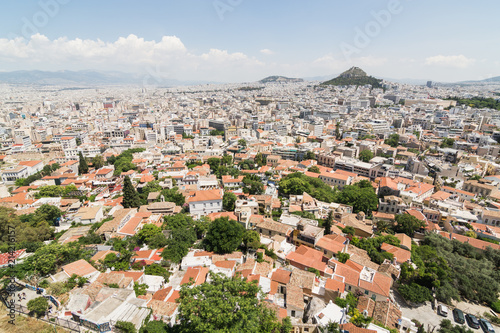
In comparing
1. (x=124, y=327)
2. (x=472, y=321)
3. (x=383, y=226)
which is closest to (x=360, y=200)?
(x=383, y=226)

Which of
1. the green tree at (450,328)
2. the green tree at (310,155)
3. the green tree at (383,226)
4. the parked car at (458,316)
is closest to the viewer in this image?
the green tree at (450,328)

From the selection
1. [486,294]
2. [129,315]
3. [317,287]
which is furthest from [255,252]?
[486,294]

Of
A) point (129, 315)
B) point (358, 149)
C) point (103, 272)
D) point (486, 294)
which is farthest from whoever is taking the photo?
point (358, 149)

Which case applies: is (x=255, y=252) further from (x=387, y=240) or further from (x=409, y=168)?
(x=409, y=168)

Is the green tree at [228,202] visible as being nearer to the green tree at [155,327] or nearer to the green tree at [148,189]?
the green tree at [148,189]

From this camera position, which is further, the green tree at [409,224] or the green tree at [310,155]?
the green tree at [310,155]

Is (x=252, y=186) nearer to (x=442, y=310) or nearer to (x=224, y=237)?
(x=224, y=237)

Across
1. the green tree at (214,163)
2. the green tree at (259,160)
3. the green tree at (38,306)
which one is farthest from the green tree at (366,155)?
the green tree at (38,306)
